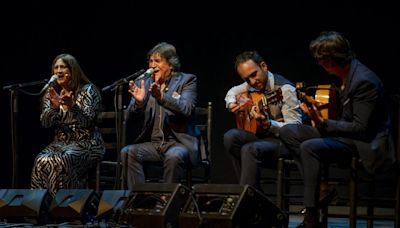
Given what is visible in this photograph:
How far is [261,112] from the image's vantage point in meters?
4.67

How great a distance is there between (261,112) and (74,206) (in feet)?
4.41

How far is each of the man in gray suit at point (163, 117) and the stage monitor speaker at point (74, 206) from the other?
32 centimetres

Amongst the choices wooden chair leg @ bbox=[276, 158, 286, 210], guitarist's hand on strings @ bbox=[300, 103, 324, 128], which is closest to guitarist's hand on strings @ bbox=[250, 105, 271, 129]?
wooden chair leg @ bbox=[276, 158, 286, 210]

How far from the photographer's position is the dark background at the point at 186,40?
5.79 metres

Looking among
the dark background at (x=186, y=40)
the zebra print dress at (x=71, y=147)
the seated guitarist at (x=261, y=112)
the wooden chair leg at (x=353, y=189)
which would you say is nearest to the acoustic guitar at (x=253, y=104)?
the seated guitarist at (x=261, y=112)

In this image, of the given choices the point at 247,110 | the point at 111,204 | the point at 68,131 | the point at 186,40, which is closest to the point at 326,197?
the point at 247,110

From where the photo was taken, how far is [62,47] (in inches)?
260

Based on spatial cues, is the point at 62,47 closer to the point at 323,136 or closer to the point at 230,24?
the point at 230,24

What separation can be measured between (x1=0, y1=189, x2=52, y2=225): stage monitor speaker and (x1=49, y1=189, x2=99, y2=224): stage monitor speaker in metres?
0.07

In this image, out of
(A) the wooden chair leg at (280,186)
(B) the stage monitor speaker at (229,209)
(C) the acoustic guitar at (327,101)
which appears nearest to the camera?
(B) the stage monitor speaker at (229,209)

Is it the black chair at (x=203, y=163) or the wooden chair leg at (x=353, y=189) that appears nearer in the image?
the wooden chair leg at (x=353, y=189)

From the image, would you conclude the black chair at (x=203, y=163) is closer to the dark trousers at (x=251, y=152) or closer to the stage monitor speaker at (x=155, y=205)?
the dark trousers at (x=251, y=152)

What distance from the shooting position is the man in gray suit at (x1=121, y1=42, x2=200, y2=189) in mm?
4867

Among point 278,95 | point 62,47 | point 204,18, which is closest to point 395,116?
point 278,95
